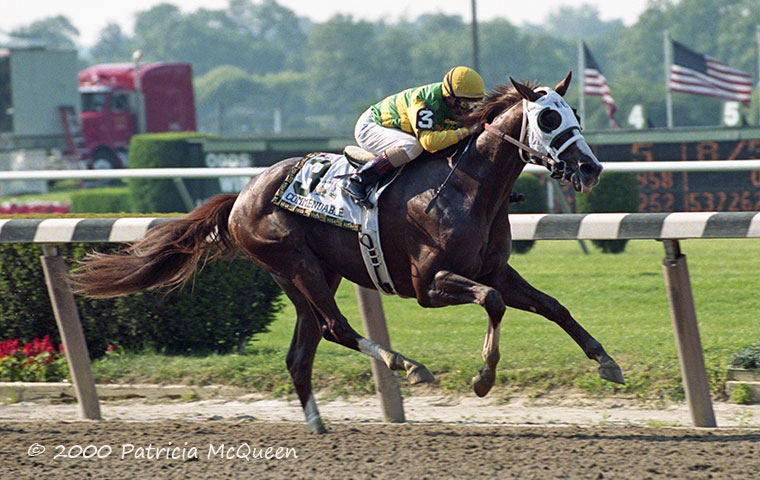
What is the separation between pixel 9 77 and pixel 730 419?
27.5 metres

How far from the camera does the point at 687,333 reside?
15.6ft

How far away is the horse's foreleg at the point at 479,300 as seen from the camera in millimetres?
4531

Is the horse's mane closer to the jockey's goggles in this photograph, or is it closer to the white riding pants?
the jockey's goggles

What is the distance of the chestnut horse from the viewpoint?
15.1 feet

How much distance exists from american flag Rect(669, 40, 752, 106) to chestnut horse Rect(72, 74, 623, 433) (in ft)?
65.9

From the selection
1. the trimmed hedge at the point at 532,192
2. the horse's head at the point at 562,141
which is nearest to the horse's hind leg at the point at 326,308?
the horse's head at the point at 562,141

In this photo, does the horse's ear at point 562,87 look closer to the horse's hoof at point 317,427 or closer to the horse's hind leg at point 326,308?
the horse's hind leg at point 326,308

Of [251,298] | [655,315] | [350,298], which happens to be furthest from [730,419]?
[350,298]

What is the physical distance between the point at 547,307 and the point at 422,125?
912 millimetres

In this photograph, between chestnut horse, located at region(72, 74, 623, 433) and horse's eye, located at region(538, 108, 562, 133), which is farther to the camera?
chestnut horse, located at region(72, 74, 623, 433)

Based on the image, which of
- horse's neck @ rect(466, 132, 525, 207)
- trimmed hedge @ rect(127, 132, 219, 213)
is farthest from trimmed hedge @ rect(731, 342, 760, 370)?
trimmed hedge @ rect(127, 132, 219, 213)

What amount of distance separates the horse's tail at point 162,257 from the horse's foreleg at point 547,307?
55.3 inches

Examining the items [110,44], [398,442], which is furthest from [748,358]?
[110,44]

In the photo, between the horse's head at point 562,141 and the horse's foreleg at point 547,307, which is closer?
the horse's head at point 562,141
